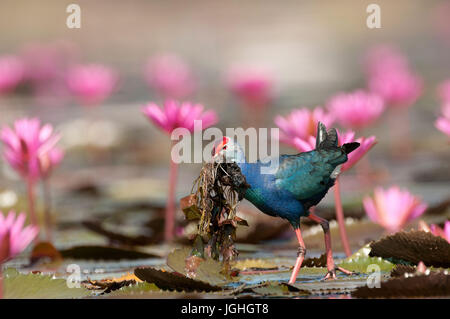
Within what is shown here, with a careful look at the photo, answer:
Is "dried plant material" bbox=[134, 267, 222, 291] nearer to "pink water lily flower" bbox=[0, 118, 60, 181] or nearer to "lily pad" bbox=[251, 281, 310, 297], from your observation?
"lily pad" bbox=[251, 281, 310, 297]

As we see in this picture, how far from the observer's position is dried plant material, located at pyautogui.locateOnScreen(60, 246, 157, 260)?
3.50m

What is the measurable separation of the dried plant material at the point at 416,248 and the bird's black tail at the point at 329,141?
0.33m

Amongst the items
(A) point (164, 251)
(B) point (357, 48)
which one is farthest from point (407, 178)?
(B) point (357, 48)

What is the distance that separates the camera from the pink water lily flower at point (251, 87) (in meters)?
8.02

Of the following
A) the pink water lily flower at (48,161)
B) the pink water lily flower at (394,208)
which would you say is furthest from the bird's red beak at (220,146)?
the pink water lily flower at (48,161)

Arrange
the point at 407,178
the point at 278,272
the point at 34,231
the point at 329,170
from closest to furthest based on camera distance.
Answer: the point at 34,231 → the point at 329,170 → the point at 278,272 → the point at 407,178

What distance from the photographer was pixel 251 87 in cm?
801

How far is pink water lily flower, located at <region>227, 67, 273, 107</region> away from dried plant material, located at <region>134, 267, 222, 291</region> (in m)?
5.64

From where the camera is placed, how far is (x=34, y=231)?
242 cm

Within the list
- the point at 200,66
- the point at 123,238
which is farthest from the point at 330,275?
the point at 200,66

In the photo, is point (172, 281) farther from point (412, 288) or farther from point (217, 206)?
point (412, 288)

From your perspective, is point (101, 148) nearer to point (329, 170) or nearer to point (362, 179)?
point (362, 179)

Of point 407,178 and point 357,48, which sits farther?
point 357,48
